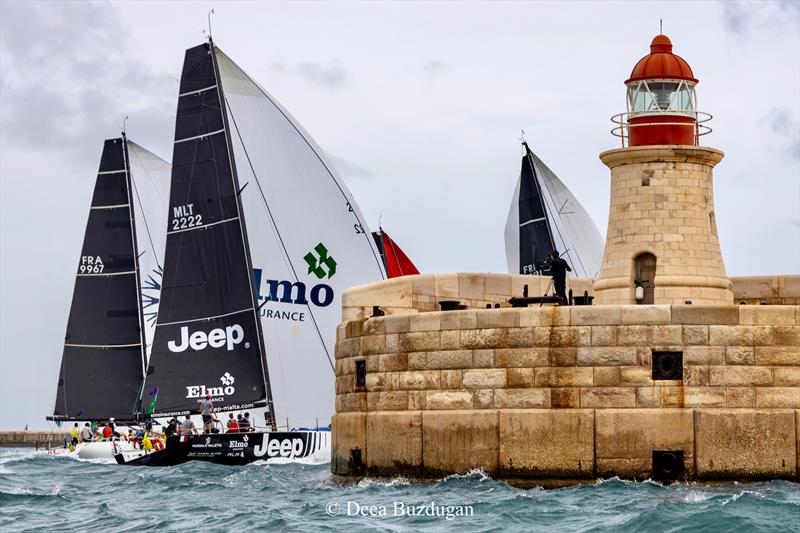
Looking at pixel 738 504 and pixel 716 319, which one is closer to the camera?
pixel 738 504

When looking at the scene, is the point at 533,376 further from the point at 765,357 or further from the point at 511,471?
the point at 765,357

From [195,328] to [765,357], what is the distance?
19157 millimetres

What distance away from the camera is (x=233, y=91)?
3903 centimetres

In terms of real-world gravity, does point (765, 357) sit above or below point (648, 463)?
above

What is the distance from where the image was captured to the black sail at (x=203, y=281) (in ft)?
122

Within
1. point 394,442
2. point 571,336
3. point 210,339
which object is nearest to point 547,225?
point 210,339

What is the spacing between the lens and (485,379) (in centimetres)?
2164

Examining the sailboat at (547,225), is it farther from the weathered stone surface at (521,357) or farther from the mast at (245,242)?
the weathered stone surface at (521,357)

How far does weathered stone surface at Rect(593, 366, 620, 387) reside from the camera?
21016mm

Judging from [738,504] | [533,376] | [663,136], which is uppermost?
[663,136]

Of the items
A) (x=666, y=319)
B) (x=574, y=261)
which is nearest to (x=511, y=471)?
(x=666, y=319)

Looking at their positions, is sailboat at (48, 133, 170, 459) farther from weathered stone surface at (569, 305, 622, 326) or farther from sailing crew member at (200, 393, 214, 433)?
weathered stone surface at (569, 305, 622, 326)

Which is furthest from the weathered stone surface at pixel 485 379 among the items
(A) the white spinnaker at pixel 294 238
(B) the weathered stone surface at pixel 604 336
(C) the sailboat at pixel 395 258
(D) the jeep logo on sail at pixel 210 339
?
→ (C) the sailboat at pixel 395 258

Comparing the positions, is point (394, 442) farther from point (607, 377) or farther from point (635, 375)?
point (635, 375)
